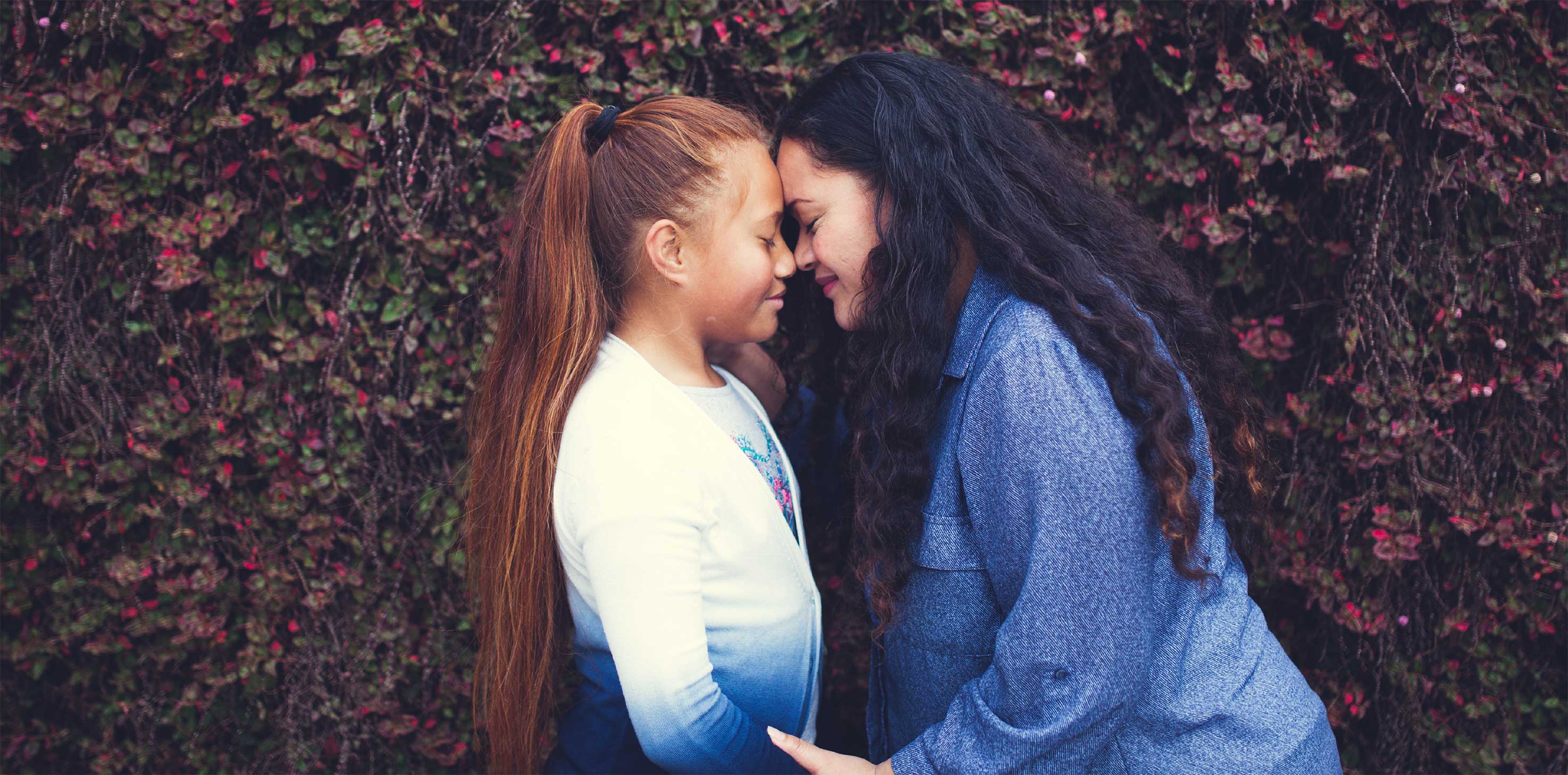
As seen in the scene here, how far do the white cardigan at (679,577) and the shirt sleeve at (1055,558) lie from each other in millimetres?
354

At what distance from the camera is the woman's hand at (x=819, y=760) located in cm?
144

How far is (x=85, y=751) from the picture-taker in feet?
7.69

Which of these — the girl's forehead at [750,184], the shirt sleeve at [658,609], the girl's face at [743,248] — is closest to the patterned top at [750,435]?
the girl's face at [743,248]

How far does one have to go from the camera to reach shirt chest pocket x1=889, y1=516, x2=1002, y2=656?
1412 millimetres

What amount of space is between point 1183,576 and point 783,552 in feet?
2.25

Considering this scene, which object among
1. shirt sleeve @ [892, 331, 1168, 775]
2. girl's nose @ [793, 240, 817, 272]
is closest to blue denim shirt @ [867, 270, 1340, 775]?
shirt sleeve @ [892, 331, 1168, 775]

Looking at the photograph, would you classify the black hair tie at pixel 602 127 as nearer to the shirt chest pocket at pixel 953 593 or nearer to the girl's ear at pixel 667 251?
the girl's ear at pixel 667 251

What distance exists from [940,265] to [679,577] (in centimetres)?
68

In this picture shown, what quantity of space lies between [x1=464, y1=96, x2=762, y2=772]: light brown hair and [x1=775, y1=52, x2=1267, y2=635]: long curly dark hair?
0.80ft

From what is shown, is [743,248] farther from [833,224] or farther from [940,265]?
[940,265]

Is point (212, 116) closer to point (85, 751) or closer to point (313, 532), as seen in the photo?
point (313, 532)

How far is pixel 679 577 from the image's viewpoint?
1.39 meters

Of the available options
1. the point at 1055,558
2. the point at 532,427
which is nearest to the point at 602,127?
the point at 532,427

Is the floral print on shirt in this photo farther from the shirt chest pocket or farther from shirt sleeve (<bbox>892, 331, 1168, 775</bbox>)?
shirt sleeve (<bbox>892, 331, 1168, 775</bbox>)
